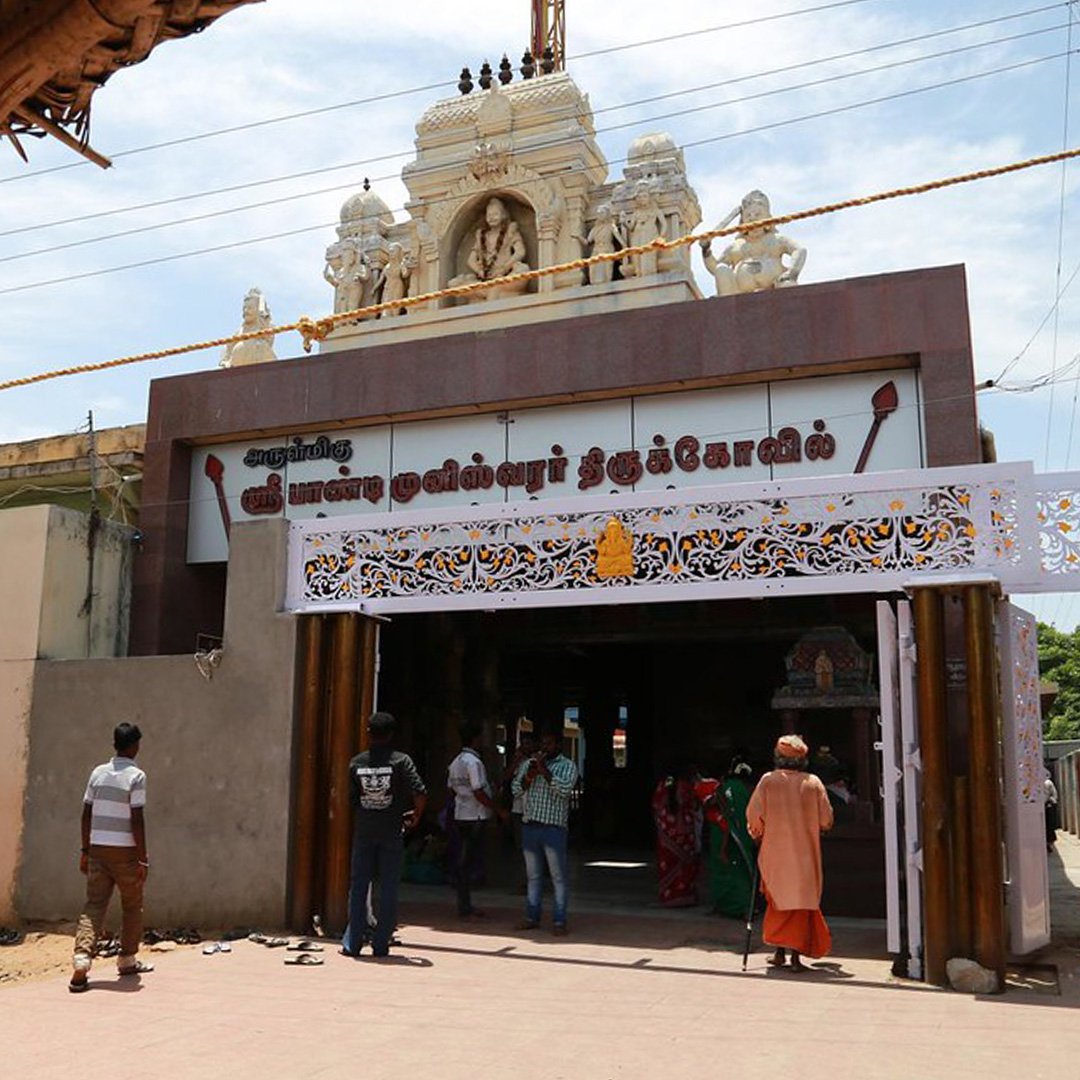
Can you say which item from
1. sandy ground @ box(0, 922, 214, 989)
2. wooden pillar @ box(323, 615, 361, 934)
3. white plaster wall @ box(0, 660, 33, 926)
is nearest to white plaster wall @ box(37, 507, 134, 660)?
white plaster wall @ box(0, 660, 33, 926)

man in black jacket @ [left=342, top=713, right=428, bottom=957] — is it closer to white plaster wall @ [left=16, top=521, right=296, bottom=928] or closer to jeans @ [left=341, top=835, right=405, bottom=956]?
jeans @ [left=341, top=835, right=405, bottom=956]

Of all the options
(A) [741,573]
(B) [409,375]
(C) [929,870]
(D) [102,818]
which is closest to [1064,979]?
(C) [929,870]

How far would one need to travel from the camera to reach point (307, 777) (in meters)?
8.70

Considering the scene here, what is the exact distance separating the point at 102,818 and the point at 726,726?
1192 cm

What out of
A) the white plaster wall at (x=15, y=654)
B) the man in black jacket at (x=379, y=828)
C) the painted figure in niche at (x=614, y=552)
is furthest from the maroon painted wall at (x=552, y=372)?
the man in black jacket at (x=379, y=828)

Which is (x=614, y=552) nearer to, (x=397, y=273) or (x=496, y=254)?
(x=496, y=254)

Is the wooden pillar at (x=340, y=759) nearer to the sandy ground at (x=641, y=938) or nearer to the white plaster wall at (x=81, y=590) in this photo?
the sandy ground at (x=641, y=938)

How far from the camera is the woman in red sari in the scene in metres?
10.1

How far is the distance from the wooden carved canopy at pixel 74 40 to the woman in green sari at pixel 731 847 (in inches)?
303

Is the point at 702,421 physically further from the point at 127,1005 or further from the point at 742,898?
the point at 127,1005

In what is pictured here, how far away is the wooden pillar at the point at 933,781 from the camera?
22.8 ft

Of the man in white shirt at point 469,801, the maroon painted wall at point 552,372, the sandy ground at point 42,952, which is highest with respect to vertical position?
the maroon painted wall at point 552,372

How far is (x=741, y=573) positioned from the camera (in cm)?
792

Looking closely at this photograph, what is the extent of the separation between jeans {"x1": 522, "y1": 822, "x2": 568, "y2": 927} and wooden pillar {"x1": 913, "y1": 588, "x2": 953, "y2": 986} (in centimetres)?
263
